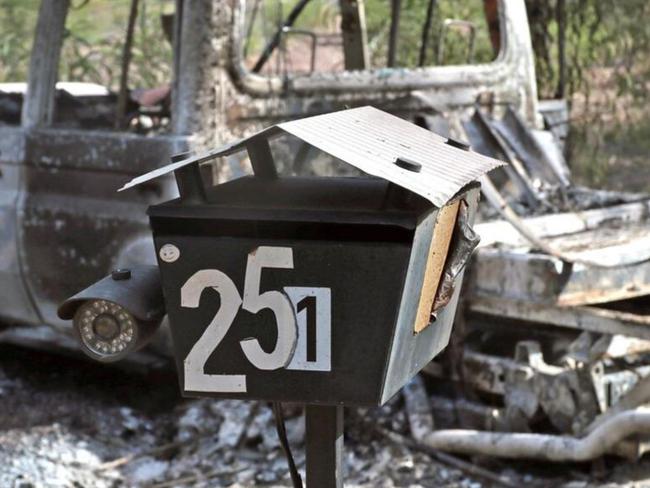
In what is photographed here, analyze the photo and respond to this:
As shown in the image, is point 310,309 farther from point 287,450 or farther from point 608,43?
point 608,43

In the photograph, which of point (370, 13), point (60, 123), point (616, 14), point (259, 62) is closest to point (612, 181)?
point (616, 14)

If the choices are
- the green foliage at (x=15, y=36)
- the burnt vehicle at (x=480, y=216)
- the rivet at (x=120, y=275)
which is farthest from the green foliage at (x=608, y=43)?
the rivet at (x=120, y=275)

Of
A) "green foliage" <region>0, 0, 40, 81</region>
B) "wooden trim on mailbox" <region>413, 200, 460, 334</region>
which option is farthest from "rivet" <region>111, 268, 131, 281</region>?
"green foliage" <region>0, 0, 40, 81</region>

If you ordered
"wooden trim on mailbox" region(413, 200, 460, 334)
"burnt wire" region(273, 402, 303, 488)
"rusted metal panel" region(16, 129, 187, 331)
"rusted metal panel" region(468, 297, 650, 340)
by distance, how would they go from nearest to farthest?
"wooden trim on mailbox" region(413, 200, 460, 334)
"burnt wire" region(273, 402, 303, 488)
"rusted metal panel" region(468, 297, 650, 340)
"rusted metal panel" region(16, 129, 187, 331)

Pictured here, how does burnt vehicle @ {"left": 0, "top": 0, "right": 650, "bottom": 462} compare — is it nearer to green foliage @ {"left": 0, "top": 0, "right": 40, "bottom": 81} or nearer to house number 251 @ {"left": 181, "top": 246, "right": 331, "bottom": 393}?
house number 251 @ {"left": 181, "top": 246, "right": 331, "bottom": 393}

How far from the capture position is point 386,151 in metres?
2.06

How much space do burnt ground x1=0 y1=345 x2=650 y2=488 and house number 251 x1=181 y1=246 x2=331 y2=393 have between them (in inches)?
85.7

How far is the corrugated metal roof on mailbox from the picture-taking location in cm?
193

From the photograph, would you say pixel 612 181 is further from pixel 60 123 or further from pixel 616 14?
pixel 60 123

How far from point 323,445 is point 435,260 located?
0.39m

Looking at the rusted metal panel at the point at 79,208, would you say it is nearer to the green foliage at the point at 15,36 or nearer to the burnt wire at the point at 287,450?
the burnt wire at the point at 287,450

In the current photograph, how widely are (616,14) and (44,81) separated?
5021 mm

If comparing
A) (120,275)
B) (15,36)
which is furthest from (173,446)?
(15,36)

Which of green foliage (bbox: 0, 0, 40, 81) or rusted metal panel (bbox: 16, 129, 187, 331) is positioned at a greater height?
green foliage (bbox: 0, 0, 40, 81)
